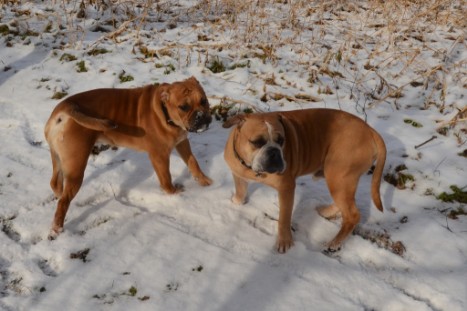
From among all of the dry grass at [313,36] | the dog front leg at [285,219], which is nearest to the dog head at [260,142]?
the dog front leg at [285,219]

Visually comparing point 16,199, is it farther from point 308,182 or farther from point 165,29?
point 165,29

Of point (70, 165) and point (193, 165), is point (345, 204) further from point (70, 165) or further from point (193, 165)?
point (70, 165)

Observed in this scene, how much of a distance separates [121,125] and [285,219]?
1.72 metres

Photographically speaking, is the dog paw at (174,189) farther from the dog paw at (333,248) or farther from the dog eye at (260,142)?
the dog paw at (333,248)

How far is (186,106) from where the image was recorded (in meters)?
3.56

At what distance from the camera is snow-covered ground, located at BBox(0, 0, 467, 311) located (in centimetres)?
294

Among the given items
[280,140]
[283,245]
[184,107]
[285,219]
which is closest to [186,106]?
[184,107]

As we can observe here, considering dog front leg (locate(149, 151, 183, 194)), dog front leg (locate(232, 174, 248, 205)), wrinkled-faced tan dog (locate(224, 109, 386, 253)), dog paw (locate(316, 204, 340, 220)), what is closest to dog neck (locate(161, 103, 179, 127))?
dog front leg (locate(149, 151, 183, 194))

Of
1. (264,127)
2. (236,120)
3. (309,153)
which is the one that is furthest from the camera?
(309,153)

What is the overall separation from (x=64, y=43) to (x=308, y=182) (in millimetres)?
4962

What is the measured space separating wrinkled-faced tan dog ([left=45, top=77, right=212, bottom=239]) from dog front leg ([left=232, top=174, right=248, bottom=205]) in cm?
56

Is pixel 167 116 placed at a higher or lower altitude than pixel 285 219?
higher

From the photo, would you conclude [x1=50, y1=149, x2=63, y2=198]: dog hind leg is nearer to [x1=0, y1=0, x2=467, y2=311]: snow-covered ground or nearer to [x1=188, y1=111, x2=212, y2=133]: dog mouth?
[x1=0, y1=0, x2=467, y2=311]: snow-covered ground

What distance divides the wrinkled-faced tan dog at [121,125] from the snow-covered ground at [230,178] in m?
0.32
